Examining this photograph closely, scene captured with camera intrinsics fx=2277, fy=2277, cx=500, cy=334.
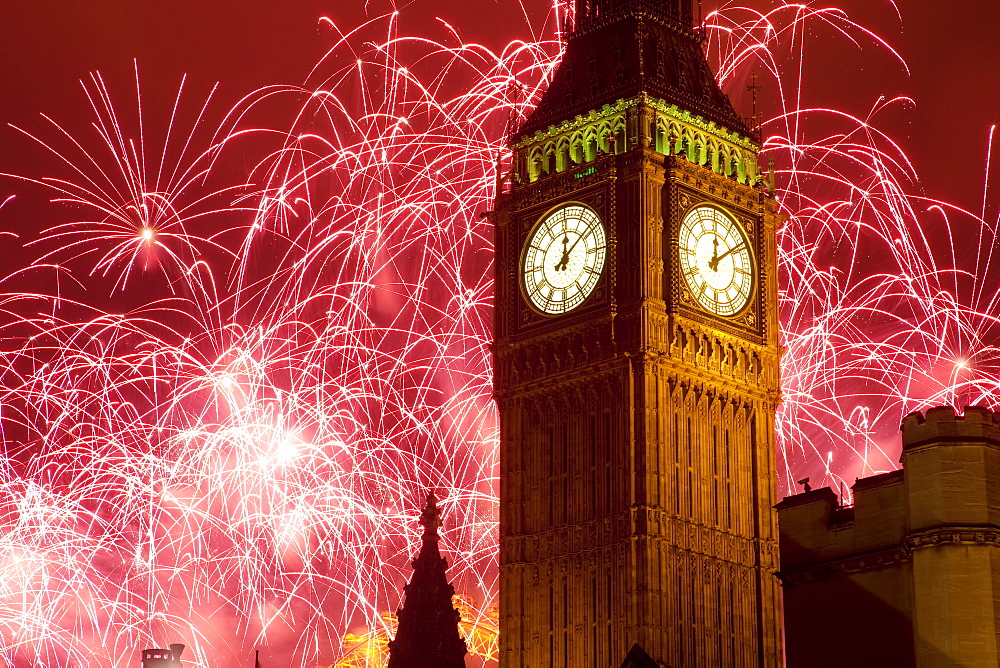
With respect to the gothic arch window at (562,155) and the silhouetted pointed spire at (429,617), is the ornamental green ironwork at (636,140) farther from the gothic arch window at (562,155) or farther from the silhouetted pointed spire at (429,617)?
the silhouetted pointed spire at (429,617)

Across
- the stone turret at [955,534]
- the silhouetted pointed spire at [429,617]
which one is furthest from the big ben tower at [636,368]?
the stone turret at [955,534]

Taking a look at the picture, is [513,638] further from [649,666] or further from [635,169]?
[649,666]

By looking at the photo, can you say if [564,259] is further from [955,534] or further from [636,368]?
[955,534]

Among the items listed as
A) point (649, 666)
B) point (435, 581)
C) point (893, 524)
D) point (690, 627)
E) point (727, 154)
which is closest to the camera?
point (649, 666)

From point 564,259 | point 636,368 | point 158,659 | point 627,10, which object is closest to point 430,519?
point 636,368

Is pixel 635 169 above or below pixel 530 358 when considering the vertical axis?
above

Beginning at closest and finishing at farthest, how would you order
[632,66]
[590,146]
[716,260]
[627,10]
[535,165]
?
[716,260]
[590,146]
[632,66]
[535,165]
[627,10]

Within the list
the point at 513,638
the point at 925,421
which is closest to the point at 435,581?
the point at 513,638
